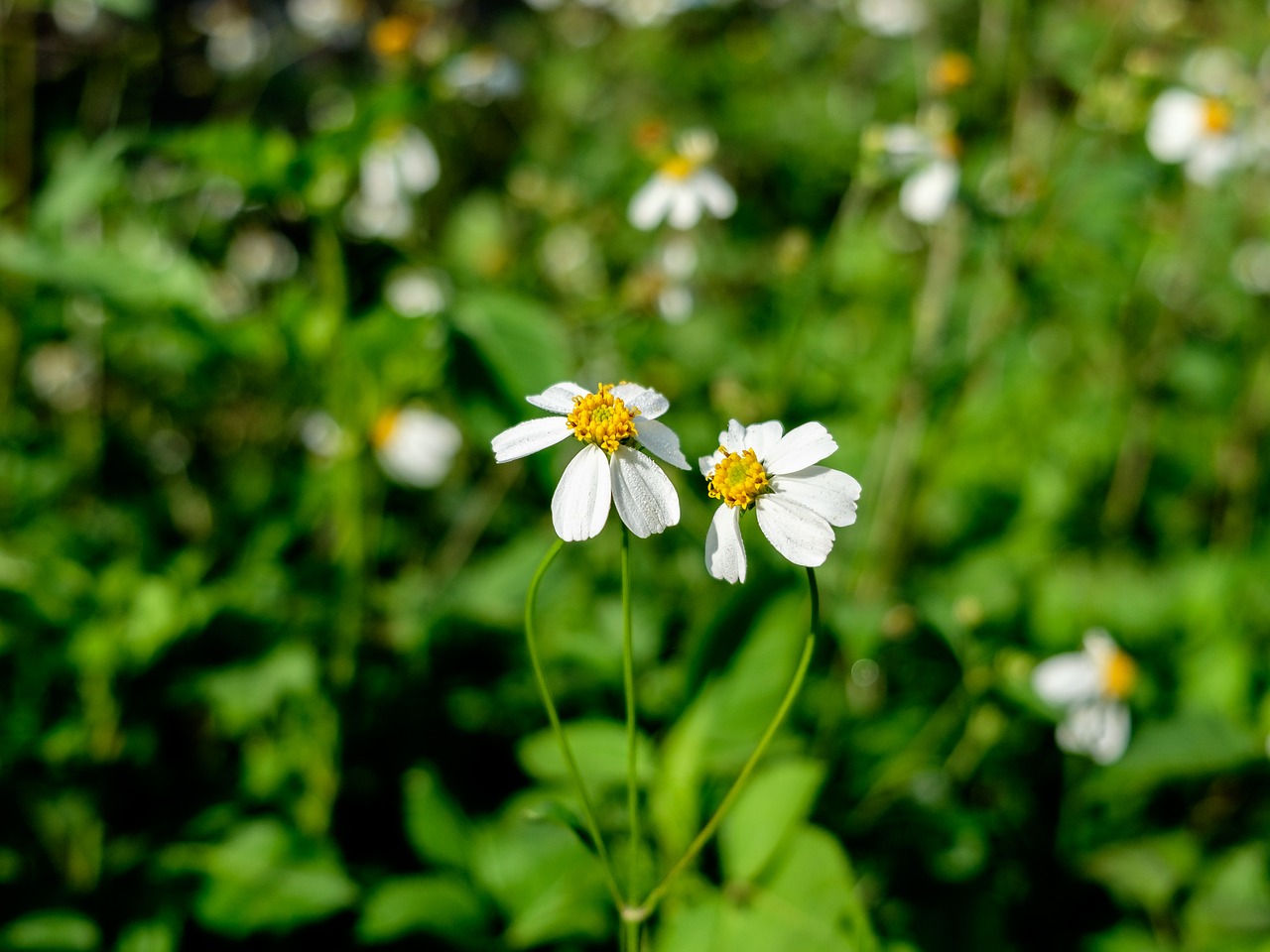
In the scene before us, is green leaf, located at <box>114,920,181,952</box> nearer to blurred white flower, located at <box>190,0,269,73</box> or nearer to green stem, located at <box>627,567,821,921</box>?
green stem, located at <box>627,567,821,921</box>

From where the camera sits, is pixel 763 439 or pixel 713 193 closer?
pixel 763 439

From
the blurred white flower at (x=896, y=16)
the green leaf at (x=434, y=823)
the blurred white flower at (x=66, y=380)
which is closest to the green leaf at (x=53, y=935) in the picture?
the green leaf at (x=434, y=823)

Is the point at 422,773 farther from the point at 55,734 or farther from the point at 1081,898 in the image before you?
the point at 1081,898

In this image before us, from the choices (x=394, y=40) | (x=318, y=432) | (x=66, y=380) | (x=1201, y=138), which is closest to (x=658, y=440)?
(x=318, y=432)

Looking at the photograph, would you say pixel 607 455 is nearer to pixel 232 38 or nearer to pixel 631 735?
pixel 631 735

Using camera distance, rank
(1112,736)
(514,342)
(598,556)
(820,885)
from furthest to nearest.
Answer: (598,556), (1112,736), (514,342), (820,885)

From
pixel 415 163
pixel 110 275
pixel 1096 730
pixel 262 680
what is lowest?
pixel 1096 730

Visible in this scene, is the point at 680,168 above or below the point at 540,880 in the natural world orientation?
above
